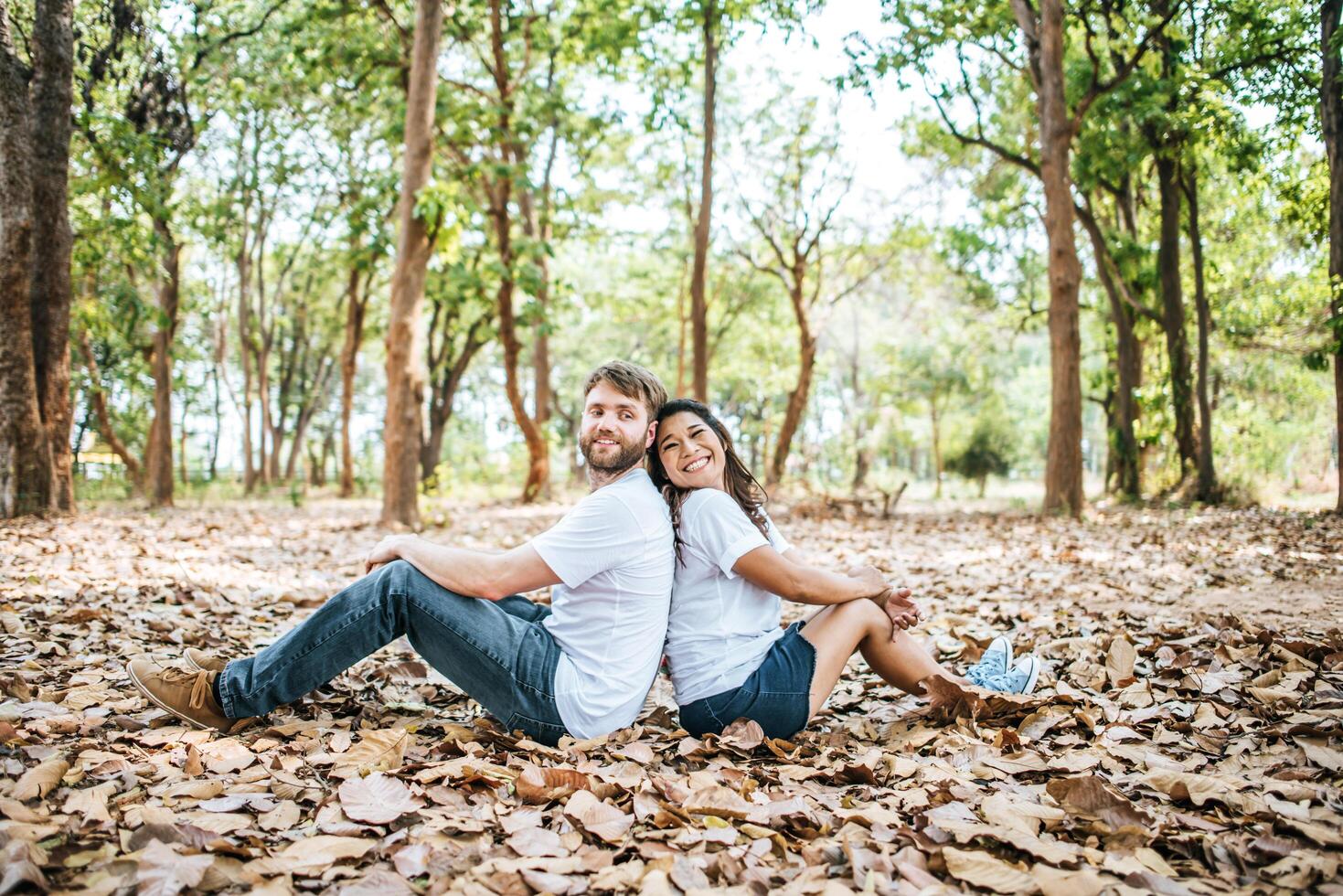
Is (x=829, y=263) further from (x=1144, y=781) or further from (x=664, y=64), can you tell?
(x=1144, y=781)

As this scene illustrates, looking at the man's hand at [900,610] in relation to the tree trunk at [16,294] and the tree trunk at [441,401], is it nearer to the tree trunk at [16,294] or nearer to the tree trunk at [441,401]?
the tree trunk at [16,294]

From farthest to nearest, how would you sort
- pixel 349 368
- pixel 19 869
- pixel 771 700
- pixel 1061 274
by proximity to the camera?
pixel 349 368 < pixel 1061 274 < pixel 771 700 < pixel 19 869

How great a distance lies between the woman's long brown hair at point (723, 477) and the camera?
3.21 meters

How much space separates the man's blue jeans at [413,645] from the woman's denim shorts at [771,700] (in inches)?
20.6

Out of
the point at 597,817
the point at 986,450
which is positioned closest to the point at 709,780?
the point at 597,817

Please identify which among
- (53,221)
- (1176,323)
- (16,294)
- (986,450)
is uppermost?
(53,221)

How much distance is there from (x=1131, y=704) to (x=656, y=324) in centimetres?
2467

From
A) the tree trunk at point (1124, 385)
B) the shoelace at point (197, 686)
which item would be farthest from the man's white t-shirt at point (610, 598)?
the tree trunk at point (1124, 385)

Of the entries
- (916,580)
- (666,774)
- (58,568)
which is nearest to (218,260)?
(58,568)

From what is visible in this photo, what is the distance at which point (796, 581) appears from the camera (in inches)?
119

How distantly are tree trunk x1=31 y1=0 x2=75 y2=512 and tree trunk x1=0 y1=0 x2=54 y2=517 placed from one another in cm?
39

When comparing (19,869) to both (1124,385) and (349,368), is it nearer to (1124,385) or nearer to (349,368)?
(1124,385)

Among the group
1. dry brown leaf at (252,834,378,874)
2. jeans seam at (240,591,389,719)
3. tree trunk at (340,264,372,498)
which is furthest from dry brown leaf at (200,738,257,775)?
tree trunk at (340,264,372,498)

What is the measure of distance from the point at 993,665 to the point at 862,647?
25.8 inches
